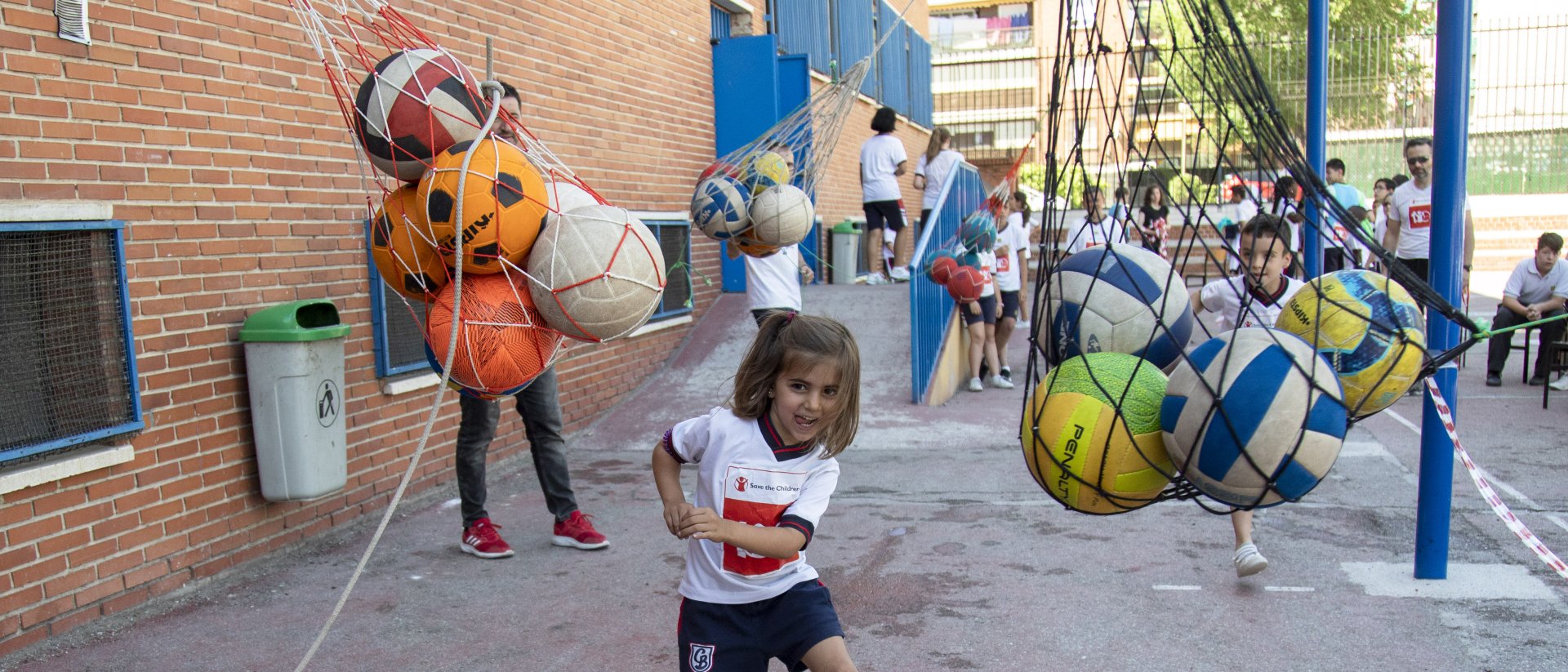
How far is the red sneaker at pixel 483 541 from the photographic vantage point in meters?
5.46

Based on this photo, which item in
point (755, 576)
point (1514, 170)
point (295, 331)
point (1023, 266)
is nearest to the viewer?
point (755, 576)

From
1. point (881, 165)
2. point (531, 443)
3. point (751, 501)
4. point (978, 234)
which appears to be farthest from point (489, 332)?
point (881, 165)

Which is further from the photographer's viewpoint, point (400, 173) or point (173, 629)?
point (173, 629)

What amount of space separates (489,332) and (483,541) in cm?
246

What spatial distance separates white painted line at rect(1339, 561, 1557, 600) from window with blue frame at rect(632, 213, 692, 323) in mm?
5875

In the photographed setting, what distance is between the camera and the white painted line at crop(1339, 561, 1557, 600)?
15.3 feet

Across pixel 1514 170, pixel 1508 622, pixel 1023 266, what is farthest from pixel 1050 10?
pixel 1508 622

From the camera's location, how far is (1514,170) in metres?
21.5

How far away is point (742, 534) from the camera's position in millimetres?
2744

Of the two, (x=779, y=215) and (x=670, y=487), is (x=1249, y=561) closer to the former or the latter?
(x=779, y=215)

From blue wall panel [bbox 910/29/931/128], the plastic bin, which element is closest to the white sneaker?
the plastic bin

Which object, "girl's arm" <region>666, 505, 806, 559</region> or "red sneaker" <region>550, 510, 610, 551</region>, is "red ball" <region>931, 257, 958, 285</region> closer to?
Answer: "red sneaker" <region>550, 510, 610, 551</region>

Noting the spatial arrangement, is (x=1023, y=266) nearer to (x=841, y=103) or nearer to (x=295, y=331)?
(x=841, y=103)

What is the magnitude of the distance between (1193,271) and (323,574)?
653 inches
